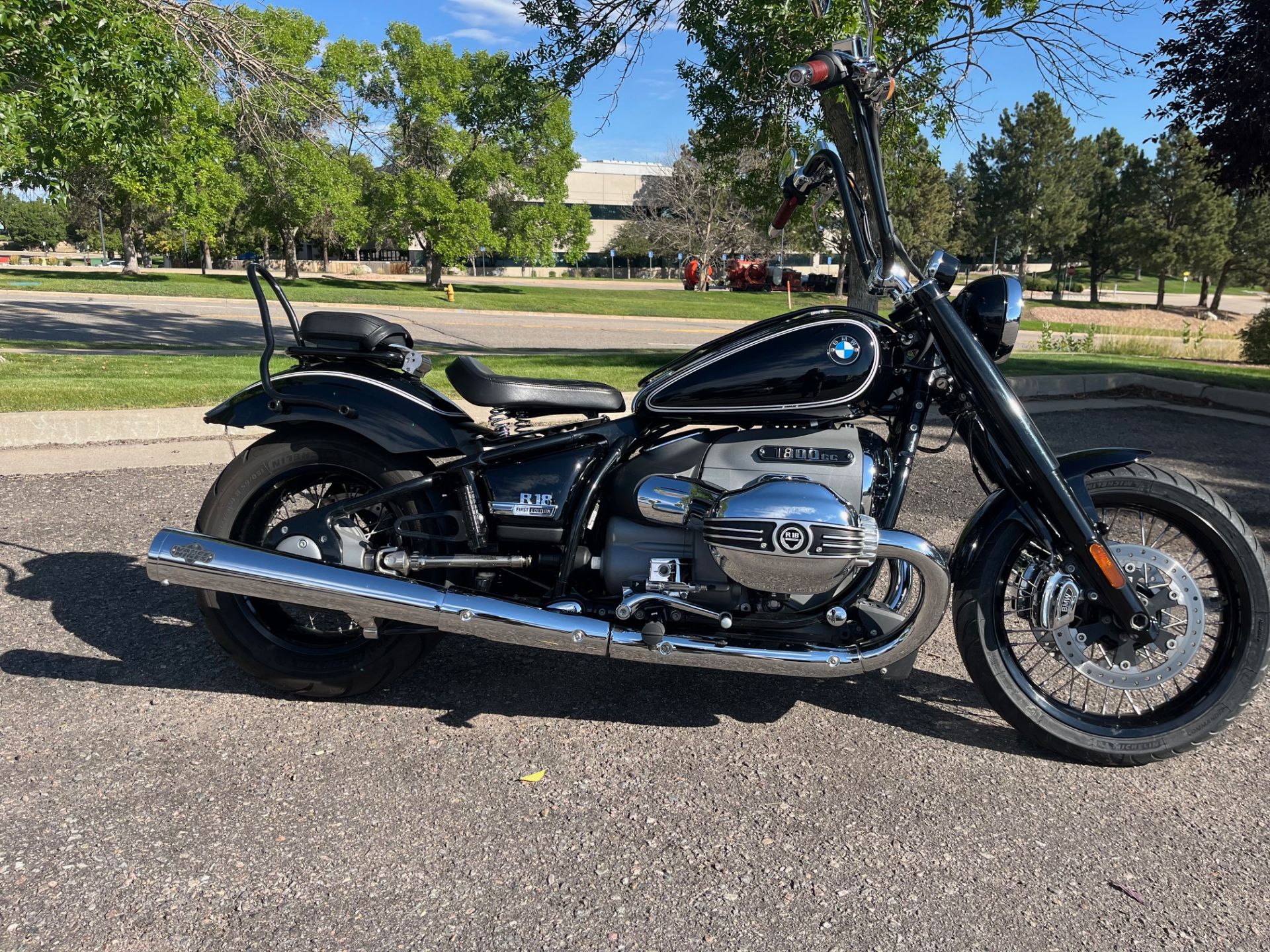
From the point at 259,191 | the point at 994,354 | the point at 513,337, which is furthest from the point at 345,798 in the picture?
the point at 259,191

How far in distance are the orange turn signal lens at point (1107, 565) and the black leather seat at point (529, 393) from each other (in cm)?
155

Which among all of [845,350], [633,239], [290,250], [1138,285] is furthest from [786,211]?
[1138,285]

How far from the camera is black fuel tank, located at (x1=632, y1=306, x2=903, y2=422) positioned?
271 cm

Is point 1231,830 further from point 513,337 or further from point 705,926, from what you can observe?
point 513,337

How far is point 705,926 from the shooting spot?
7.02 ft

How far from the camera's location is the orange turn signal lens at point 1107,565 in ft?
9.02

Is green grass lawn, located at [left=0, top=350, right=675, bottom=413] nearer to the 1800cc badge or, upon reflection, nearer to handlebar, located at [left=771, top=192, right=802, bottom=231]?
the 1800cc badge

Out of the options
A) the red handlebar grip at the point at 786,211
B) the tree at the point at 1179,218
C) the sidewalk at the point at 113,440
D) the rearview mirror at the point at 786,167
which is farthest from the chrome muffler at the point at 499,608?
the tree at the point at 1179,218

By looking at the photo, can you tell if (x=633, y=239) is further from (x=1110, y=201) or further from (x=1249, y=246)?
(x=1249, y=246)

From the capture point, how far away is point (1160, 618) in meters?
2.83

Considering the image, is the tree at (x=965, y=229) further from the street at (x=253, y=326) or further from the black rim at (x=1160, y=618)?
the black rim at (x=1160, y=618)

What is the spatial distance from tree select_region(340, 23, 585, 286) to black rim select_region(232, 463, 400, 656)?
3022cm

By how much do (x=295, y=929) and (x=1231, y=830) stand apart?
8.32ft

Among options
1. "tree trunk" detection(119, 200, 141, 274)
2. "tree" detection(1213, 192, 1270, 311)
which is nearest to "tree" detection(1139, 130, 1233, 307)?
"tree" detection(1213, 192, 1270, 311)
